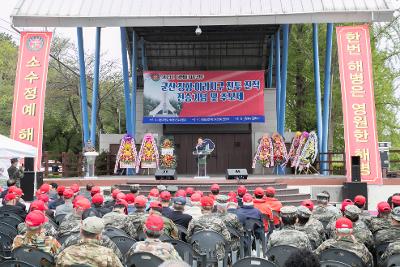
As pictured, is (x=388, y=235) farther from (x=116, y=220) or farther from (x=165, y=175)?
(x=165, y=175)

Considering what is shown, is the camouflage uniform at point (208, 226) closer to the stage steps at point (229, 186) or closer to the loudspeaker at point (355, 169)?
the stage steps at point (229, 186)

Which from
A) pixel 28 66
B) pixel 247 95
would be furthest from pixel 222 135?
pixel 28 66

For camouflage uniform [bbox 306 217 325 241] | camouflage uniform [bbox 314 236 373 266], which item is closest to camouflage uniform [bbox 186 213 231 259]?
camouflage uniform [bbox 306 217 325 241]

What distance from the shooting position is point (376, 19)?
19.7 metres

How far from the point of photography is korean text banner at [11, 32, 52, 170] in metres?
17.9

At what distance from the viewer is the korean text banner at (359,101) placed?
57.3 feet

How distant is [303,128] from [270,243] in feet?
92.3

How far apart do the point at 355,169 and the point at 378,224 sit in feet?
31.4

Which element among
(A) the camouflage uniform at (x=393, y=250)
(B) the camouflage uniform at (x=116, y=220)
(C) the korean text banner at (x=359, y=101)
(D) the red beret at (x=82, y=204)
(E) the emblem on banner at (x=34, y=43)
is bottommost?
(A) the camouflage uniform at (x=393, y=250)

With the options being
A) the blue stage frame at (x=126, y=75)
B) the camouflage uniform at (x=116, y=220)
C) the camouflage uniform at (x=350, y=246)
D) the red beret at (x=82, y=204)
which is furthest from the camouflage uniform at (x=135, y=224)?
the blue stage frame at (x=126, y=75)

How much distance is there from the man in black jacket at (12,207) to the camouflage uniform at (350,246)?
5236 millimetres

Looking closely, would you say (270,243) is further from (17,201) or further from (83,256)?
(17,201)

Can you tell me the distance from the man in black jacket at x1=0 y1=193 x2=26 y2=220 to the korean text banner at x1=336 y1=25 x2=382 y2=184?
36.2 feet

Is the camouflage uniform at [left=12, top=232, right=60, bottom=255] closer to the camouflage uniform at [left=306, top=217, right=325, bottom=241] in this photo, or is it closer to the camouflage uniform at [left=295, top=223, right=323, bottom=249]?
the camouflage uniform at [left=295, top=223, right=323, bottom=249]
